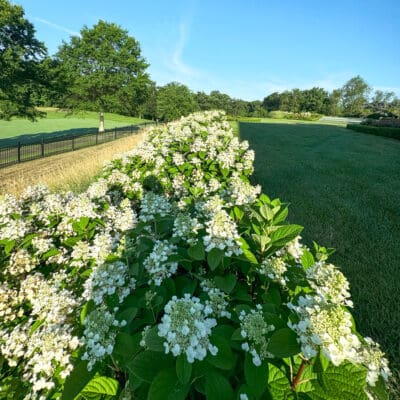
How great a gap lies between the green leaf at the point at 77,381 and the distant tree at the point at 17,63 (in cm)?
2904

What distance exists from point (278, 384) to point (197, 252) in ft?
2.82

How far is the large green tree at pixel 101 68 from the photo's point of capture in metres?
31.8

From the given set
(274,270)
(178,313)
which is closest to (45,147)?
(274,270)

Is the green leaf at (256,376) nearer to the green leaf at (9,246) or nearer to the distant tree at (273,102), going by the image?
the green leaf at (9,246)

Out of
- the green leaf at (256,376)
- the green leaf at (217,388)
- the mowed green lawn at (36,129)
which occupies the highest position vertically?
the green leaf at (256,376)

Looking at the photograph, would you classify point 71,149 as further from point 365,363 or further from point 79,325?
point 365,363

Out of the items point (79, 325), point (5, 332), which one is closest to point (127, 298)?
→ point (79, 325)

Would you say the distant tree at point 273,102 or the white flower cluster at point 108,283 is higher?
the distant tree at point 273,102

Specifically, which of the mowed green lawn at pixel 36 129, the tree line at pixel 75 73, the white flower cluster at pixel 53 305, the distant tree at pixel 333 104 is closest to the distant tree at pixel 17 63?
the tree line at pixel 75 73

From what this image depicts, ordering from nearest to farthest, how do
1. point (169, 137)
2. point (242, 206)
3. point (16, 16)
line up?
point (242, 206)
point (169, 137)
point (16, 16)

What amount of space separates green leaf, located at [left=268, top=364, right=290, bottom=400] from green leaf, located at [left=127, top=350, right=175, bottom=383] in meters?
0.48

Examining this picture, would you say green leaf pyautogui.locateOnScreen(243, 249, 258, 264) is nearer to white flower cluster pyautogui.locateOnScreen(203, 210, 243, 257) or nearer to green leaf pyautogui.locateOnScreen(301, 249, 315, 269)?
white flower cluster pyautogui.locateOnScreen(203, 210, 243, 257)

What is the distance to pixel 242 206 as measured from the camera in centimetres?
264

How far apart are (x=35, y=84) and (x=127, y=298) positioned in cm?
3078
